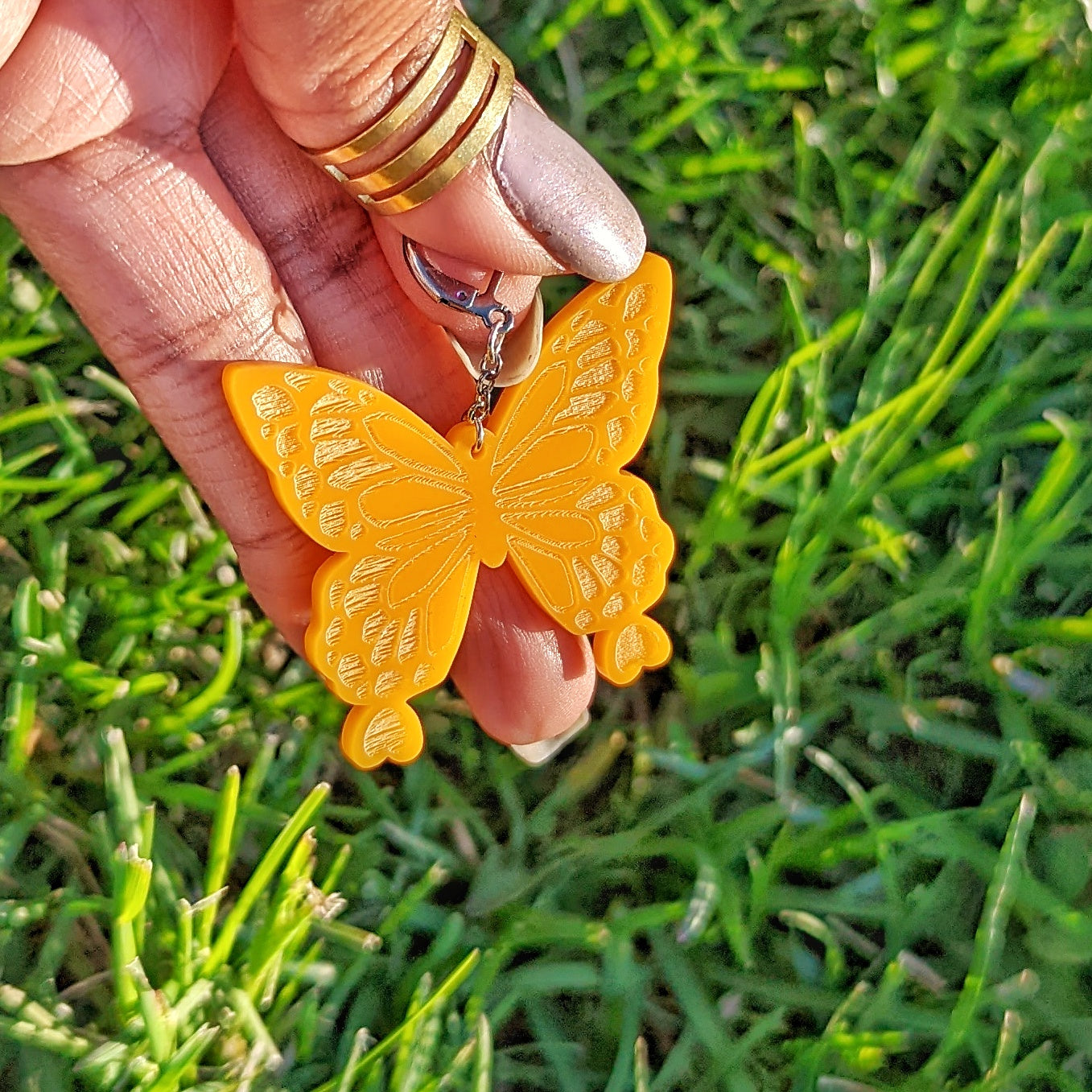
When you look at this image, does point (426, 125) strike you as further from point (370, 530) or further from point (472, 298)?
point (370, 530)

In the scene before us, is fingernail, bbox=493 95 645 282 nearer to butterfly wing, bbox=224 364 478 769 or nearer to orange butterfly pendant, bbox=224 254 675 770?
orange butterfly pendant, bbox=224 254 675 770

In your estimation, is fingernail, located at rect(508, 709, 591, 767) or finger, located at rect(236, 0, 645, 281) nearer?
finger, located at rect(236, 0, 645, 281)

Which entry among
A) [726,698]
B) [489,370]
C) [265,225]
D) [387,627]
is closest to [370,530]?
[387,627]

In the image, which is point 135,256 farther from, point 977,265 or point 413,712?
point 977,265

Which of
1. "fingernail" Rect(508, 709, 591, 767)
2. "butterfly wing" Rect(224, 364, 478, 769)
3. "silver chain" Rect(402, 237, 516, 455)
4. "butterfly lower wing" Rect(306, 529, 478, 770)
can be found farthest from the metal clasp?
"fingernail" Rect(508, 709, 591, 767)

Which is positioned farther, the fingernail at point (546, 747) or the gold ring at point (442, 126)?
the fingernail at point (546, 747)

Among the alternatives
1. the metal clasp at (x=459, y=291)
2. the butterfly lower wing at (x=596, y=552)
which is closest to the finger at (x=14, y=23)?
the metal clasp at (x=459, y=291)

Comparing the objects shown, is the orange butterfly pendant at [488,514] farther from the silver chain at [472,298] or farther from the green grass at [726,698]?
the green grass at [726,698]
